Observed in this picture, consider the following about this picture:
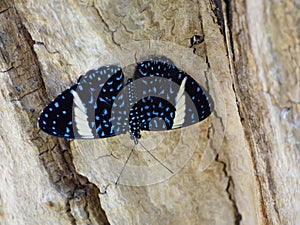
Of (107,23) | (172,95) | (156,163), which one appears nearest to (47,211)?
(156,163)

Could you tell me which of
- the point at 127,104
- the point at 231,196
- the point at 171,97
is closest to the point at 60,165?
the point at 127,104

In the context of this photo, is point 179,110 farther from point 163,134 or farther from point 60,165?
point 60,165

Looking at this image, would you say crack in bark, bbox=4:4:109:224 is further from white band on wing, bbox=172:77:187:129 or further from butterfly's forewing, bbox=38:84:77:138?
white band on wing, bbox=172:77:187:129

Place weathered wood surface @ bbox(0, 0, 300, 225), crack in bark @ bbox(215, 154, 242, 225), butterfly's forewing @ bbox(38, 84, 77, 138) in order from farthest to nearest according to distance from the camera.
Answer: crack in bark @ bbox(215, 154, 242, 225) < butterfly's forewing @ bbox(38, 84, 77, 138) < weathered wood surface @ bbox(0, 0, 300, 225)

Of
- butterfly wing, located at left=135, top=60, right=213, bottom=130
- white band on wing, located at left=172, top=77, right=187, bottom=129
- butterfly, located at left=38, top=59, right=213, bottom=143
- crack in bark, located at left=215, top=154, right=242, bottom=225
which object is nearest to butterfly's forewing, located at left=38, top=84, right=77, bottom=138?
butterfly, located at left=38, top=59, right=213, bottom=143

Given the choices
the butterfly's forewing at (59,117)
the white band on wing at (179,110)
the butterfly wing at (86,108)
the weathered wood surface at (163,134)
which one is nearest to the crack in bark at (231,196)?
the weathered wood surface at (163,134)
